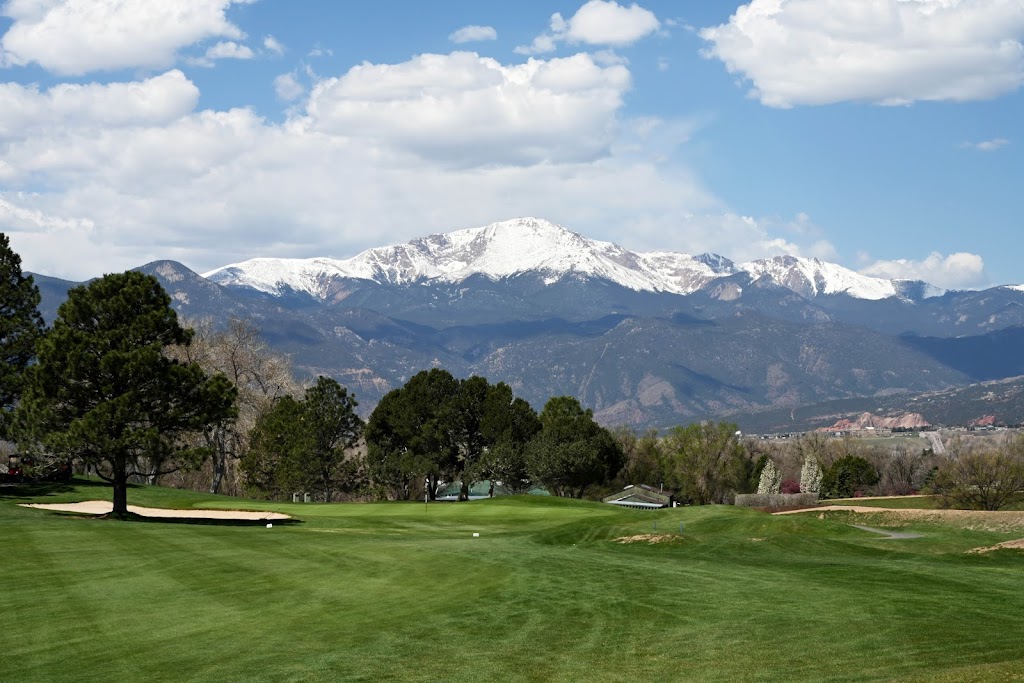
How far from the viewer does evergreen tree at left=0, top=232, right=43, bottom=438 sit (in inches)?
2581

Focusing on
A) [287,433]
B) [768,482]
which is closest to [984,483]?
[287,433]

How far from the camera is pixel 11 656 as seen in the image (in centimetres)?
2034

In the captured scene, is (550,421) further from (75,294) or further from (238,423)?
(75,294)

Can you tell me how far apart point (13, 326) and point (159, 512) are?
1526cm

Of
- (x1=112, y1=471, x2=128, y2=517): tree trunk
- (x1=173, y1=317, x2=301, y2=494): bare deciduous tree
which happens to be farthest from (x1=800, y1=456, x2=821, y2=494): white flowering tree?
(x1=112, y1=471, x2=128, y2=517): tree trunk

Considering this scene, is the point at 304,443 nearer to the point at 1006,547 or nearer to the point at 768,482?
the point at 1006,547

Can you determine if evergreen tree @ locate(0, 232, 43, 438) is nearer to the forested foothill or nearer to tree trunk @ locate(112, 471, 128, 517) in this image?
the forested foothill

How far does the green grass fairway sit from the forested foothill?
33.3ft

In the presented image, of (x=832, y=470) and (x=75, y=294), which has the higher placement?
(x=75, y=294)

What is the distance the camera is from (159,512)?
63.7 meters

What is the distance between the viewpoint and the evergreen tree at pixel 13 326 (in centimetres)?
6556

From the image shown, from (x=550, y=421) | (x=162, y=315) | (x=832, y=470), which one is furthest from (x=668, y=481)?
(x=162, y=315)

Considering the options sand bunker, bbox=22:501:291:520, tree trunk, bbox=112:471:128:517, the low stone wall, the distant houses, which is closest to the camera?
tree trunk, bbox=112:471:128:517

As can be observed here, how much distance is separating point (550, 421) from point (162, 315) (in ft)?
219
